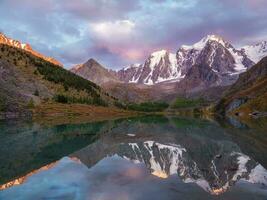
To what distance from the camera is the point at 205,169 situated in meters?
38.6

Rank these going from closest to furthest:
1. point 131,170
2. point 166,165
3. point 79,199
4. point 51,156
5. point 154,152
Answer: point 79,199 → point 131,170 → point 166,165 → point 51,156 → point 154,152

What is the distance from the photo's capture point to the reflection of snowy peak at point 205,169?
31.9 meters

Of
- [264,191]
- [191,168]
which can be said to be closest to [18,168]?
[191,168]

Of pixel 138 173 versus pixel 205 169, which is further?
pixel 205 169

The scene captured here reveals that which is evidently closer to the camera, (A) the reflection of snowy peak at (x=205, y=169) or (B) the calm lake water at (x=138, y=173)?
(B) the calm lake water at (x=138, y=173)

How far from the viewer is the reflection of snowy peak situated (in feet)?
105

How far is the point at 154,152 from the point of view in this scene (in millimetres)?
56688

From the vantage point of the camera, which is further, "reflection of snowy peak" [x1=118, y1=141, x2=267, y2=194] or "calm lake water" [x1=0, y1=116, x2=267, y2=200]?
"reflection of snowy peak" [x1=118, y1=141, x2=267, y2=194]

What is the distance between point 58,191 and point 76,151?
2953 cm

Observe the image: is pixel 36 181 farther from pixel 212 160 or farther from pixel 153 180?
pixel 212 160

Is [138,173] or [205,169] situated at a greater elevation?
[205,169]

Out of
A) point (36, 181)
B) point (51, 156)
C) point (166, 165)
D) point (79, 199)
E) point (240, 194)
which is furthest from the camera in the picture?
point (51, 156)

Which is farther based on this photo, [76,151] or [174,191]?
[76,151]

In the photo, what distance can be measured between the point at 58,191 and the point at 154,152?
1178 inches
